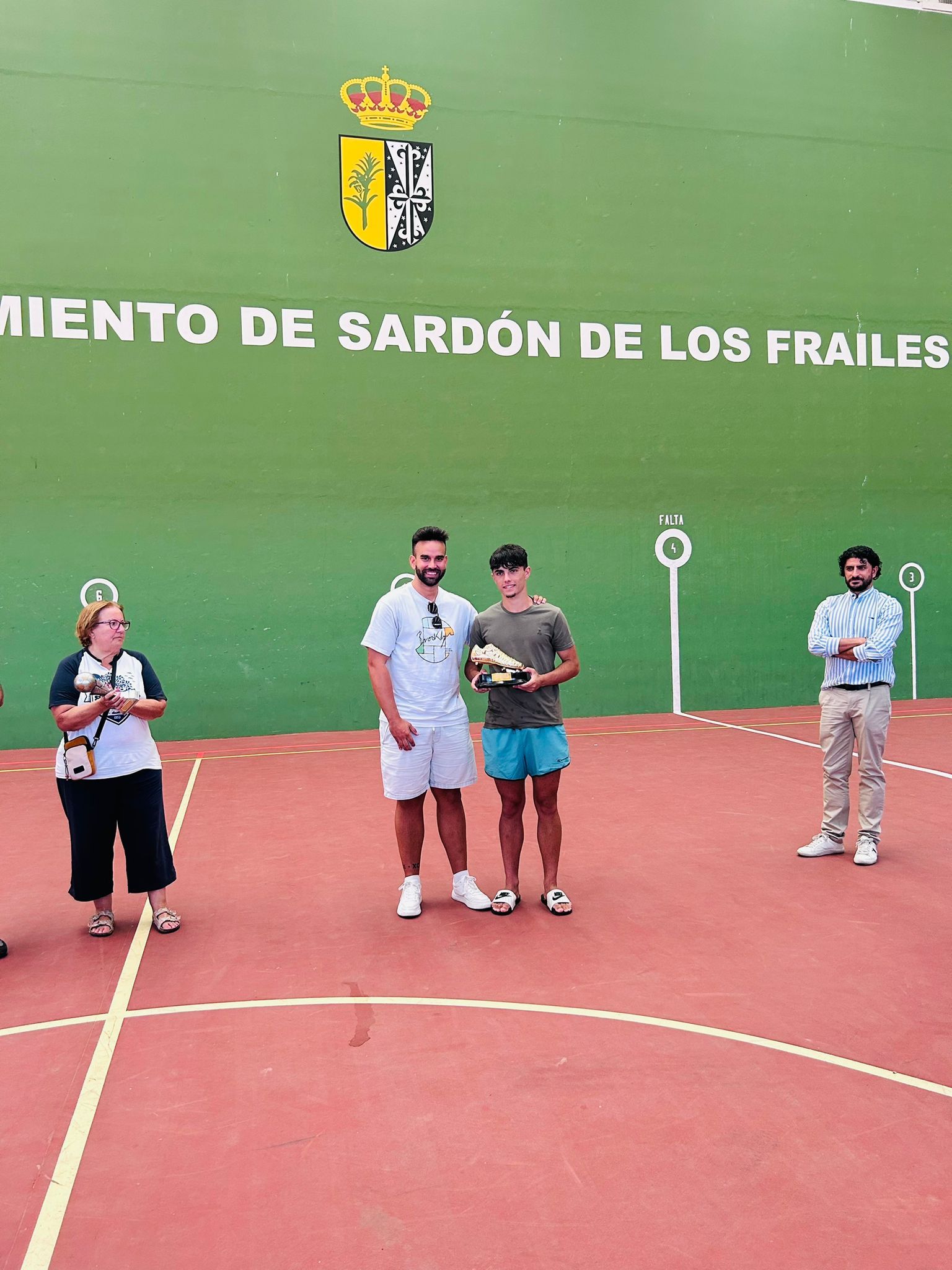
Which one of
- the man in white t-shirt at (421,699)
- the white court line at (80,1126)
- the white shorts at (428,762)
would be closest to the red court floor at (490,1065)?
the white court line at (80,1126)

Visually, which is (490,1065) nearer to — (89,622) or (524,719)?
(524,719)

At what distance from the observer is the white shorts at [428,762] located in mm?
5043

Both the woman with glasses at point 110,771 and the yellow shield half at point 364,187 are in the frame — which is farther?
the yellow shield half at point 364,187

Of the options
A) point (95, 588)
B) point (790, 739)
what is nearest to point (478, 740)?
point (790, 739)

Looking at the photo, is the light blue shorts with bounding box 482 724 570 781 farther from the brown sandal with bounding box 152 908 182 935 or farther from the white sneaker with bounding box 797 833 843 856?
the white sneaker with bounding box 797 833 843 856

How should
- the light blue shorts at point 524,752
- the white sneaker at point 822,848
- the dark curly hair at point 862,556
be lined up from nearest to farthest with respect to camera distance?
1. the light blue shorts at point 524,752
2. the dark curly hair at point 862,556
3. the white sneaker at point 822,848

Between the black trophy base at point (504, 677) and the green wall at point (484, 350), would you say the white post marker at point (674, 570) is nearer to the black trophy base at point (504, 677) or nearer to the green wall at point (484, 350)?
the green wall at point (484, 350)

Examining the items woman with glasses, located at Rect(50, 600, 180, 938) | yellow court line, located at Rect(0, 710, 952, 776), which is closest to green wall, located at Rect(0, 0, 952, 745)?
yellow court line, located at Rect(0, 710, 952, 776)

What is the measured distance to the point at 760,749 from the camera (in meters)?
10.0

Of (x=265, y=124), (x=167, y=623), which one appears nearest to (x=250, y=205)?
(x=265, y=124)

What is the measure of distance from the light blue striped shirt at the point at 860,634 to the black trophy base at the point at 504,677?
75.7 inches

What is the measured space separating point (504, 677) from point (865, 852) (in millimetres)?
2481

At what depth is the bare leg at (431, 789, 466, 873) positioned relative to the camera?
518 centimetres

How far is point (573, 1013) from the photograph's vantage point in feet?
12.9
